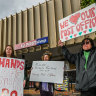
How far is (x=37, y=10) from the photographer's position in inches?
701

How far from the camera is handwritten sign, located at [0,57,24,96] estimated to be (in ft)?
11.4

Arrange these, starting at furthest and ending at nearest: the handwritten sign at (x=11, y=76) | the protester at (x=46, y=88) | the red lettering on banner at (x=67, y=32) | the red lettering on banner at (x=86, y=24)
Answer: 1. the red lettering on banner at (x=67, y=32)
2. the protester at (x=46, y=88)
3. the red lettering on banner at (x=86, y=24)
4. the handwritten sign at (x=11, y=76)

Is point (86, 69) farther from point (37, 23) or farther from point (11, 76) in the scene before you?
point (37, 23)

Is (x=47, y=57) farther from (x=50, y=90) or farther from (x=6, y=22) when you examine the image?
(x=6, y=22)

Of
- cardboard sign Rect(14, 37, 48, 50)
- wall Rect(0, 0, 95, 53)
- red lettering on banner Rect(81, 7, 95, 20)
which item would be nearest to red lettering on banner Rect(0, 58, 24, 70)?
red lettering on banner Rect(81, 7, 95, 20)

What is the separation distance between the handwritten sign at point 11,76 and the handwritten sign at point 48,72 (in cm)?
76

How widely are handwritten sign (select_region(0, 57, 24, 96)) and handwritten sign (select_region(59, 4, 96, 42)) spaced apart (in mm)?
1460

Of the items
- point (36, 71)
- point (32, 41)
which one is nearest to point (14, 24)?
point (32, 41)

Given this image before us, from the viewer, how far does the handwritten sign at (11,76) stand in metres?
3.47

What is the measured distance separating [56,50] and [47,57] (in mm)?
9765

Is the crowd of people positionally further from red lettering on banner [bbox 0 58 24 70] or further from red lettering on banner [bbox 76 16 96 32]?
red lettering on banner [bbox 0 58 24 70]

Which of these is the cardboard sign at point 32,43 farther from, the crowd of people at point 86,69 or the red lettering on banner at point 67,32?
the crowd of people at point 86,69

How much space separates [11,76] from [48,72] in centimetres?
120

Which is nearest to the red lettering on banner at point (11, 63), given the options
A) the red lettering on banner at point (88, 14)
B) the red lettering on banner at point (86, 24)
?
the red lettering on banner at point (86, 24)
